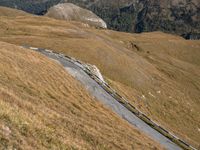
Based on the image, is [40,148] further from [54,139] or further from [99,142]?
[99,142]

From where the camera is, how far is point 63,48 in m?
92.2

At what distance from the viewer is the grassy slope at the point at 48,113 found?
19.3 m

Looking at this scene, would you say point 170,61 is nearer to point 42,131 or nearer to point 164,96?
point 164,96

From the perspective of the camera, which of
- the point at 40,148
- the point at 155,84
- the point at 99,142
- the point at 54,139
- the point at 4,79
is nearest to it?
the point at 40,148

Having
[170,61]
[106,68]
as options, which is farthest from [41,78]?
[170,61]

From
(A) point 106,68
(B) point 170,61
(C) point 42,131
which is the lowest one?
(B) point 170,61

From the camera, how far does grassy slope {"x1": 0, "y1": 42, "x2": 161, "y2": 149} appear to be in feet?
63.4

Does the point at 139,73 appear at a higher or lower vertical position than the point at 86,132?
lower

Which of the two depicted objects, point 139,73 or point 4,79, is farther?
point 139,73

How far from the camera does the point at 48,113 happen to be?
85.4 feet

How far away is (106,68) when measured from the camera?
8988 centimetres

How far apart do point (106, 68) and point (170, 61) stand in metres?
80.5

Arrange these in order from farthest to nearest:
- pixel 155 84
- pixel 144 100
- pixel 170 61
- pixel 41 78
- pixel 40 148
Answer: pixel 170 61, pixel 155 84, pixel 144 100, pixel 41 78, pixel 40 148

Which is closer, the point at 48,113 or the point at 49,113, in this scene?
the point at 48,113
